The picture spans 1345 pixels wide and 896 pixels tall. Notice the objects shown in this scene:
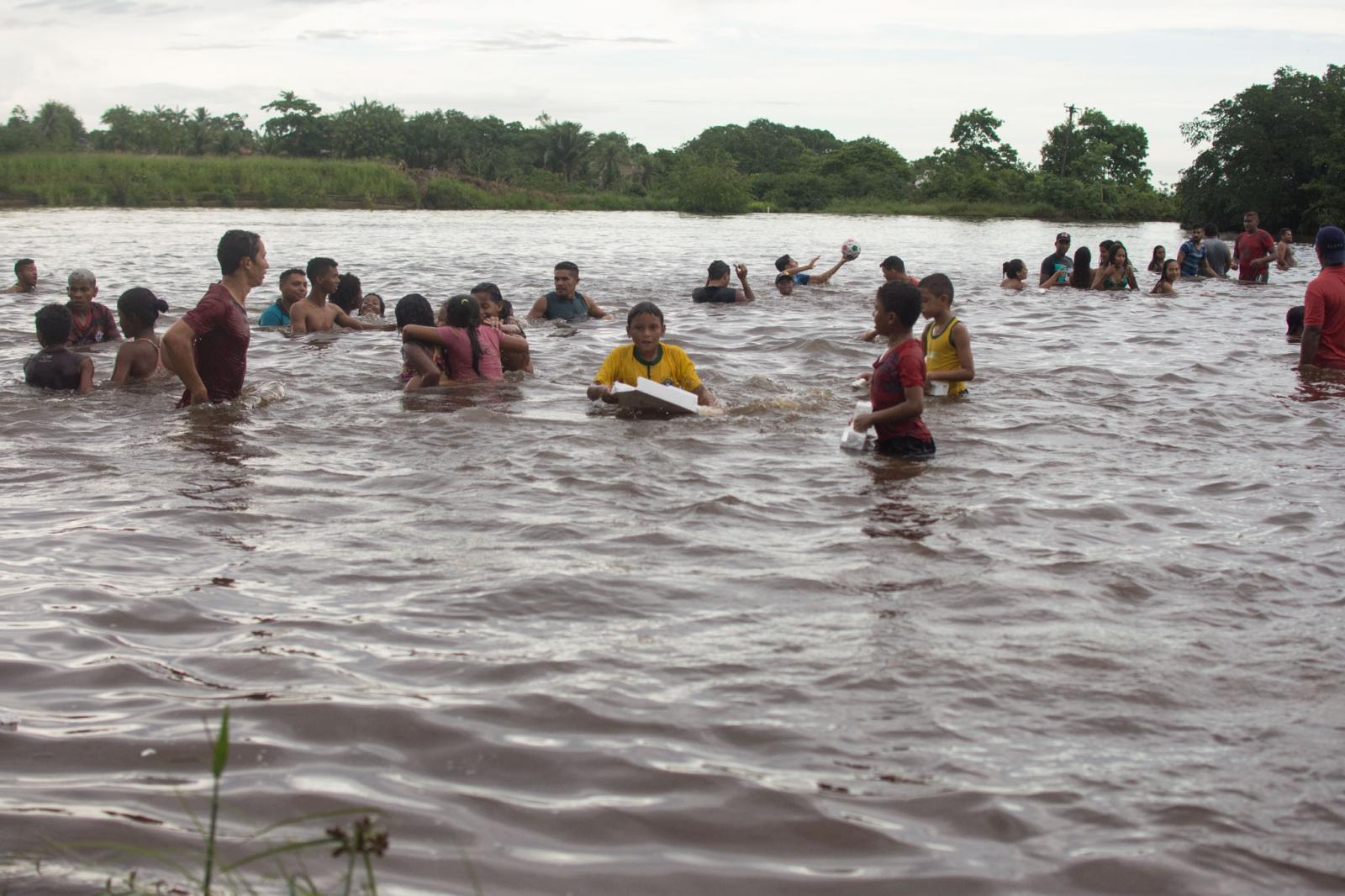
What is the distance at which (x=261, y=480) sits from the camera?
677 centimetres

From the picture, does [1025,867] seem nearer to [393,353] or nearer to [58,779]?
[58,779]

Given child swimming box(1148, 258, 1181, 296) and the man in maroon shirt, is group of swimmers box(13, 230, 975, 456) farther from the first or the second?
child swimming box(1148, 258, 1181, 296)

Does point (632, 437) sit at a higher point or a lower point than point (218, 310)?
lower

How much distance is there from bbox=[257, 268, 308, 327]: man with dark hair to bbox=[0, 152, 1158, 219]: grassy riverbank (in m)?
37.0

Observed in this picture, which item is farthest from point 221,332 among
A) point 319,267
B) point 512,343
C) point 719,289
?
point 719,289

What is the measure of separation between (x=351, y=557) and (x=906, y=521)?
2667mm

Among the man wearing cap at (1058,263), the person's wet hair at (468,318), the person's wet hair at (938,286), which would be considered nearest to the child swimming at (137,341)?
the person's wet hair at (468,318)

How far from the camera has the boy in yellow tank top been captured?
8.85m

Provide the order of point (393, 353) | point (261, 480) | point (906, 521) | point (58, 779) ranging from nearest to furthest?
point (58, 779) < point (906, 521) < point (261, 480) < point (393, 353)

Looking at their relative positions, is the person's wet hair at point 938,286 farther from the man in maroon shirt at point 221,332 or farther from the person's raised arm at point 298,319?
the person's raised arm at point 298,319

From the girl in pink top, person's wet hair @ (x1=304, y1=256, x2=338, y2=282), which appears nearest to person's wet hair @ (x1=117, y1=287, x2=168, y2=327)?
the girl in pink top

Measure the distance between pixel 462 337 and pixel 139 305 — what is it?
8.29 feet

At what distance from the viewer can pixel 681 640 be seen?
4.36 metres

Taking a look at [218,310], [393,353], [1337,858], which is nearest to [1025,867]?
[1337,858]
